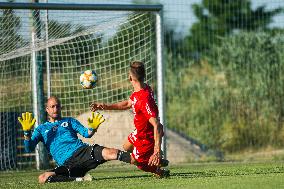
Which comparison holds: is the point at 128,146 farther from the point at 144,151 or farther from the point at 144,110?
the point at 144,110

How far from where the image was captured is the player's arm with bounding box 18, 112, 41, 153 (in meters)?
10.6

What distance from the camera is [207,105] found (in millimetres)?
20203

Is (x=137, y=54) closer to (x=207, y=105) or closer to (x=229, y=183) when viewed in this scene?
(x=207, y=105)

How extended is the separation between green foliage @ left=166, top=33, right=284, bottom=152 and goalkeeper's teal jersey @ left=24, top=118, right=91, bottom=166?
8.12 metres

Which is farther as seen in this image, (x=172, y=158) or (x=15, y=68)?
(x=172, y=158)

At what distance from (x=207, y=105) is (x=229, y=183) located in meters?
11.1

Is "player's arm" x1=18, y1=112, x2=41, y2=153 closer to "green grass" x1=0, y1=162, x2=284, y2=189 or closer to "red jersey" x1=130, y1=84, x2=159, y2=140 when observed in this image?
"green grass" x1=0, y1=162, x2=284, y2=189

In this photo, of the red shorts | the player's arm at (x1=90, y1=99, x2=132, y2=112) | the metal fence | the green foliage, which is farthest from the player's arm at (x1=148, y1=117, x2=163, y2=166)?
the green foliage

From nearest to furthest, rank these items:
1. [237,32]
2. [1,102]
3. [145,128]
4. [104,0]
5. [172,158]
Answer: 1. [145,128]
2. [1,102]
3. [104,0]
4. [172,158]
5. [237,32]

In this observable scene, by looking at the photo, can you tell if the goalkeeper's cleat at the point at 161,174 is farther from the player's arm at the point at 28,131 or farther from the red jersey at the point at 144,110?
the player's arm at the point at 28,131

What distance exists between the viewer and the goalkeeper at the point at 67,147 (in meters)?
10.6

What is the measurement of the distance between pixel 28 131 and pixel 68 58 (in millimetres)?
4520

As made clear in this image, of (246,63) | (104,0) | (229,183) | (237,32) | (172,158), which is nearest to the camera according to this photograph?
(229,183)

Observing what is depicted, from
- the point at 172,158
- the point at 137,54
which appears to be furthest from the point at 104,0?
the point at 172,158
